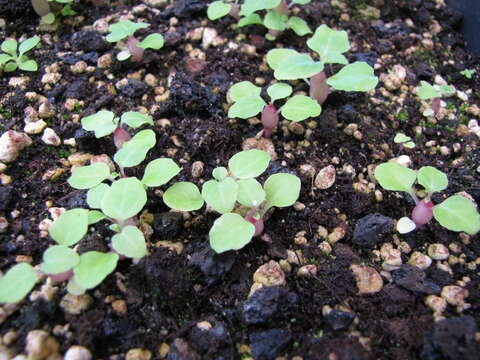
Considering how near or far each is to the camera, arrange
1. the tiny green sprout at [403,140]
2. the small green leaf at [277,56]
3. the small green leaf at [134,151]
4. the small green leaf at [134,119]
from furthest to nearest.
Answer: the small green leaf at [277,56], the tiny green sprout at [403,140], the small green leaf at [134,119], the small green leaf at [134,151]

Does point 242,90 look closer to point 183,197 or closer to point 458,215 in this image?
point 183,197

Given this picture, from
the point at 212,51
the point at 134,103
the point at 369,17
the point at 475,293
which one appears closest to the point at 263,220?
the point at 475,293

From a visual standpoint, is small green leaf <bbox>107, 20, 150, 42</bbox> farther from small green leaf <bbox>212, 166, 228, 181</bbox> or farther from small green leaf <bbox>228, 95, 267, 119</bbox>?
small green leaf <bbox>212, 166, 228, 181</bbox>

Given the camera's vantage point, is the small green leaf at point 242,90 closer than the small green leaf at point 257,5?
Yes

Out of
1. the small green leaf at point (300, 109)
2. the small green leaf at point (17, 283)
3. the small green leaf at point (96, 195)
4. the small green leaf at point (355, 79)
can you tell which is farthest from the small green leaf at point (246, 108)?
the small green leaf at point (17, 283)

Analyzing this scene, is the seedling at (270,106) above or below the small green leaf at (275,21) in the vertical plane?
below

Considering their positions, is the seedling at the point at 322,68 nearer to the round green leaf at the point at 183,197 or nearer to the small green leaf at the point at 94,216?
the round green leaf at the point at 183,197

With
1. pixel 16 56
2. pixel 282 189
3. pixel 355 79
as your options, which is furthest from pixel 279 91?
pixel 16 56
